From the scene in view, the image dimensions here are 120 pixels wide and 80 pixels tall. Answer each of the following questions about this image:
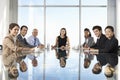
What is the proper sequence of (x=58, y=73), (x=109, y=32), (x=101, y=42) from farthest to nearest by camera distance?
1. (x=101, y=42)
2. (x=109, y=32)
3. (x=58, y=73)

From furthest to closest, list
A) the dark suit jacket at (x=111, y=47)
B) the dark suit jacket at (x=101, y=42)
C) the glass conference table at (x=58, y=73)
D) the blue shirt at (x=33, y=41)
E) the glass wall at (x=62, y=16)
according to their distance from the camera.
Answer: the glass wall at (x=62, y=16) < the blue shirt at (x=33, y=41) < the dark suit jacket at (x=101, y=42) < the dark suit jacket at (x=111, y=47) < the glass conference table at (x=58, y=73)

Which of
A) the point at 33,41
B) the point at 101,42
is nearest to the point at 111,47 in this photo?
the point at 101,42

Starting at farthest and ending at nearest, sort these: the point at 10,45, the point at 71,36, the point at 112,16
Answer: the point at 71,36
the point at 112,16
the point at 10,45

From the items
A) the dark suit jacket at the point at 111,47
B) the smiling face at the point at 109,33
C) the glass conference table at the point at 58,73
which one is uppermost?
the smiling face at the point at 109,33

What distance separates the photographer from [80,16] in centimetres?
1149

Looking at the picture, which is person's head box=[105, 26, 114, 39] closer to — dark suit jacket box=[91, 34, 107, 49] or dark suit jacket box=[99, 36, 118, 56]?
dark suit jacket box=[99, 36, 118, 56]

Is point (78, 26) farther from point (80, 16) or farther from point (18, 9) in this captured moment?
point (18, 9)


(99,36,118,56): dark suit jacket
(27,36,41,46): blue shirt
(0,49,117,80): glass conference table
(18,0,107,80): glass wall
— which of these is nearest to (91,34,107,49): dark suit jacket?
(99,36,118,56): dark suit jacket

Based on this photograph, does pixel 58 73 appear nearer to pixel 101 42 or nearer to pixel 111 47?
pixel 111 47

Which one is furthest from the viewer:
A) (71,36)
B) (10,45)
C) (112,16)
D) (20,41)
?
(71,36)

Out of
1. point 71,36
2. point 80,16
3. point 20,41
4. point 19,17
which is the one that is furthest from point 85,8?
point 20,41

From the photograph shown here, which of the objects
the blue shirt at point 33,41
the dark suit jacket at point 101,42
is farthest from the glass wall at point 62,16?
the dark suit jacket at point 101,42

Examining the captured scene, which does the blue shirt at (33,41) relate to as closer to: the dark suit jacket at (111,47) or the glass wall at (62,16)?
the dark suit jacket at (111,47)

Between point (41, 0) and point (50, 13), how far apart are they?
63 cm
